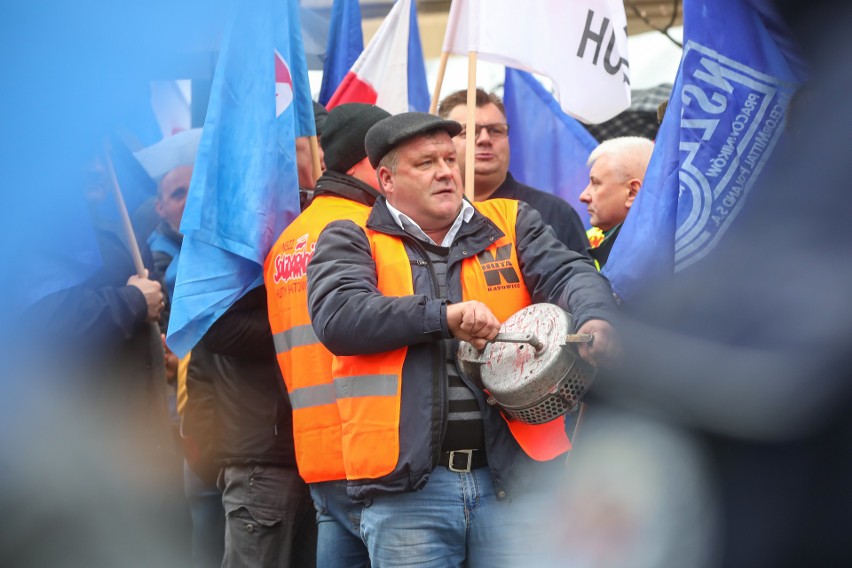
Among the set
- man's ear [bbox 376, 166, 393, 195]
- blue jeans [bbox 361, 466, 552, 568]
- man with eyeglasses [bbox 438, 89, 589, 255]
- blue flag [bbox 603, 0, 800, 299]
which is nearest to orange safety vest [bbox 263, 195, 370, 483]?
man's ear [bbox 376, 166, 393, 195]

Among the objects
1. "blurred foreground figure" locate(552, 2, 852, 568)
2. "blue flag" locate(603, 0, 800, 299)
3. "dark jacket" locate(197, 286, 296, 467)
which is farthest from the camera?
"dark jacket" locate(197, 286, 296, 467)

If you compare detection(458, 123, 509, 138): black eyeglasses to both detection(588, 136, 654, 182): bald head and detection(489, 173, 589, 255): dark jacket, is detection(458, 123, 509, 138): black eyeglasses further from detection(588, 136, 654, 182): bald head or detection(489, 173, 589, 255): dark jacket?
detection(588, 136, 654, 182): bald head

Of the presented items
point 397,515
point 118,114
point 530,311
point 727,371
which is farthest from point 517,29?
point 118,114

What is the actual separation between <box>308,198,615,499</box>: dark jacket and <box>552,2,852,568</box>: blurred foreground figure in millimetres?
1280

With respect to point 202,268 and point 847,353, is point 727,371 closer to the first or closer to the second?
point 847,353

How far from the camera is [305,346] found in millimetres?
3438

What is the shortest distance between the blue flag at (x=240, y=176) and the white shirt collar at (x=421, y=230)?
0.82 metres

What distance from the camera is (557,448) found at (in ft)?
9.93

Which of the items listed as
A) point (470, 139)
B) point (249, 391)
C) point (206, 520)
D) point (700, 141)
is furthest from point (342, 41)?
point (700, 141)

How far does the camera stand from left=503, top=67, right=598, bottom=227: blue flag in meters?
5.66

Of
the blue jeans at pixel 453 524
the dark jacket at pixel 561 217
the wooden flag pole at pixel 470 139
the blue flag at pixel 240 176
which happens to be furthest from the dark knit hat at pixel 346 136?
the blue jeans at pixel 453 524

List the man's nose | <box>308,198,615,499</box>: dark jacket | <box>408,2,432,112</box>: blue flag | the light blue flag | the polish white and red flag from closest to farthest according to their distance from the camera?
<box>308,198,615,499</box>: dark jacket, the light blue flag, the man's nose, the polish white and red flag, <box>408,2,432,112</box>: blue flag

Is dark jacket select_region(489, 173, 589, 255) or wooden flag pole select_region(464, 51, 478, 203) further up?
wooden flag pole select_region(464, 51, 478, 203)

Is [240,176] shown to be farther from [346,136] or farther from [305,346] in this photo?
[305,346]
